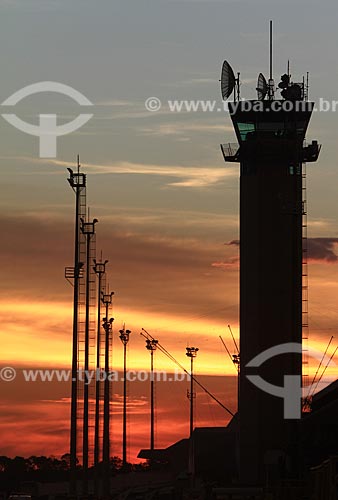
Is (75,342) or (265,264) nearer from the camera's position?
(75,342)

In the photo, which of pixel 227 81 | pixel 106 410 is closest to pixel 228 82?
pixel 227 81

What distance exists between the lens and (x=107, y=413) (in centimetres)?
13238

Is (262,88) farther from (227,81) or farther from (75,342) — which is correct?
(75,342)

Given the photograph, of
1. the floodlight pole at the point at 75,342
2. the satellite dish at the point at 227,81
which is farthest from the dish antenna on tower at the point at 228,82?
the floodlight pole at the point at 75,342

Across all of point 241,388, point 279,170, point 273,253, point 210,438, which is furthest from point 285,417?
point 210,438

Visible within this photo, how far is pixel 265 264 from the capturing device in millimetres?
128625

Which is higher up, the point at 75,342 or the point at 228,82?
the point at 228,82

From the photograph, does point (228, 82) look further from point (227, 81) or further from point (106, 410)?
point (106, 410)

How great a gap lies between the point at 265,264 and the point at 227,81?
20747mm

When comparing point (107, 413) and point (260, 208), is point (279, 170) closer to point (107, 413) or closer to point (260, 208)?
point (260, 208)

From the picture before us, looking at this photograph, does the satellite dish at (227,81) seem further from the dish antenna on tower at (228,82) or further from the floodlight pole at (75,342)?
the floodlight pole at (75,342)

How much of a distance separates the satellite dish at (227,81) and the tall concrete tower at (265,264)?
2602 mm

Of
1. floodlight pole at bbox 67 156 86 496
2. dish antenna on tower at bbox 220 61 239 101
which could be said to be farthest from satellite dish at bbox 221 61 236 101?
floodlight pole at bbox 67 156 86 496

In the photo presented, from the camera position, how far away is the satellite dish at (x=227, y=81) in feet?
449
